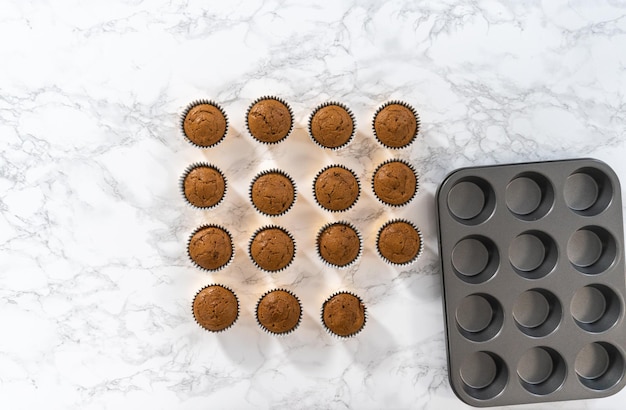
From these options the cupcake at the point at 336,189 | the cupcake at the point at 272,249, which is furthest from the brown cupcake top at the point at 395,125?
the cupcake at the point at 272,249

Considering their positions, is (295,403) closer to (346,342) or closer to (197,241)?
(346,342)

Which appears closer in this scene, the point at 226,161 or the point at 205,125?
the point at 205,125

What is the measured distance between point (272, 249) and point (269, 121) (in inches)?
12.5

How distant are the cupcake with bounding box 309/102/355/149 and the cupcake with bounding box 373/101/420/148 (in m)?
0.07

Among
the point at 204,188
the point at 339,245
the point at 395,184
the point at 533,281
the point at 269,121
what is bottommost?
the point at 533,281

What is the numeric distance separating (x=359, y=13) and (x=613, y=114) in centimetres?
78

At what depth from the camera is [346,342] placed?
56.9 inches

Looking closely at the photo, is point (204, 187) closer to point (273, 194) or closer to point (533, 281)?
point (273, 194)

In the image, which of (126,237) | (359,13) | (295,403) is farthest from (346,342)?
(359,13)

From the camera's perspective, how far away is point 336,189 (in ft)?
4.33

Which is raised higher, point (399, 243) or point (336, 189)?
point (336, 189)

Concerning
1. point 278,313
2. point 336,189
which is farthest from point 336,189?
point 278,313

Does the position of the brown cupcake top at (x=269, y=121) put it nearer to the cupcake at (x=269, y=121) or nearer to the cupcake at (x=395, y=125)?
the cupcake at (x=269, y=121)

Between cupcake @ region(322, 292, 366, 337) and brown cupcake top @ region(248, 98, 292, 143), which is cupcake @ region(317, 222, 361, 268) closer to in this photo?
cupcake @ region(322, 292, 366, 337)
